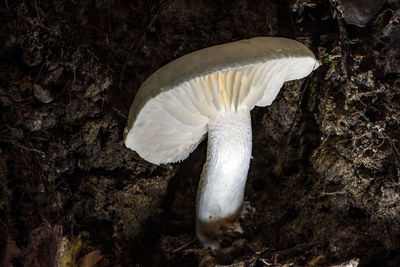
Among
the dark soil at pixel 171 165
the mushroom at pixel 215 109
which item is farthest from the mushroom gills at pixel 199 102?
the dark soil at pixel 171 165

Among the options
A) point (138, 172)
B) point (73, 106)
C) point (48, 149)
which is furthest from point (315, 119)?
point (48, 149)

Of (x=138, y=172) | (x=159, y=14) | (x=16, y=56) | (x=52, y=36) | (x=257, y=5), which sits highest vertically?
(x=257, y=5)

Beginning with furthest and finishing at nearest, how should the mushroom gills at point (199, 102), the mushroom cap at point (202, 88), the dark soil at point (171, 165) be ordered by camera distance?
the dark soil at point (171, 165) → the mushroom gills at point (199, 102) → the mushroom cap at point (202, 88)

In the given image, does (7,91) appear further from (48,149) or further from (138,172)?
(138,172)

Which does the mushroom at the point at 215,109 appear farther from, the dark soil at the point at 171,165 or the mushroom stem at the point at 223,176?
the dark soil at the point at 171,165

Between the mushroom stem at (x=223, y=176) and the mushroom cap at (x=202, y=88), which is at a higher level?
the mushroom cap at (x=202, y=88)

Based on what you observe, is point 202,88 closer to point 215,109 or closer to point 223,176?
point 215,109

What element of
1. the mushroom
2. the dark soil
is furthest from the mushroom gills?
the dark soil

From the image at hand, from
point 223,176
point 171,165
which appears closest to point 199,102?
point 223,176
